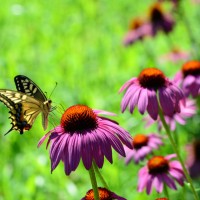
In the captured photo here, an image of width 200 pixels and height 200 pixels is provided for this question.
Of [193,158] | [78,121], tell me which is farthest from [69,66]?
[78,121]

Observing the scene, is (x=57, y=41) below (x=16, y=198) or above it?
above

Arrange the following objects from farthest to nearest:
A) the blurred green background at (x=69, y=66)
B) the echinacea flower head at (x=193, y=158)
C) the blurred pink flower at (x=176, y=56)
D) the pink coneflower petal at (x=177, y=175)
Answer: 1. the blurred pink flower at (x=176, y=56)
2. the blurred green background at (x=69, y=66)
3. the echinacea flower head at (x=193, y=158)
4. the pink coneflower petal at (x=177, y=175)

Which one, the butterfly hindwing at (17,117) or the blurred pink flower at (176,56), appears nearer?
the butterfly hindwing at (17,117)

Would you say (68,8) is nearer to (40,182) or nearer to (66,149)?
(40,182)

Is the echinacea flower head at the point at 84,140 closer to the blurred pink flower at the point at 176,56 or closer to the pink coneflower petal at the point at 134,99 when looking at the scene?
the pink coneflower petal at the point at 134,99

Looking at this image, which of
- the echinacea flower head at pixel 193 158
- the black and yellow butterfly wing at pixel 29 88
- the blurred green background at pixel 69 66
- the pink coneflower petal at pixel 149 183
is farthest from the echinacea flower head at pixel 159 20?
the pink coneflower petal at pixel 149 183

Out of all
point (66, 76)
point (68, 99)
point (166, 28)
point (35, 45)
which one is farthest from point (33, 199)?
point (35, 45)
